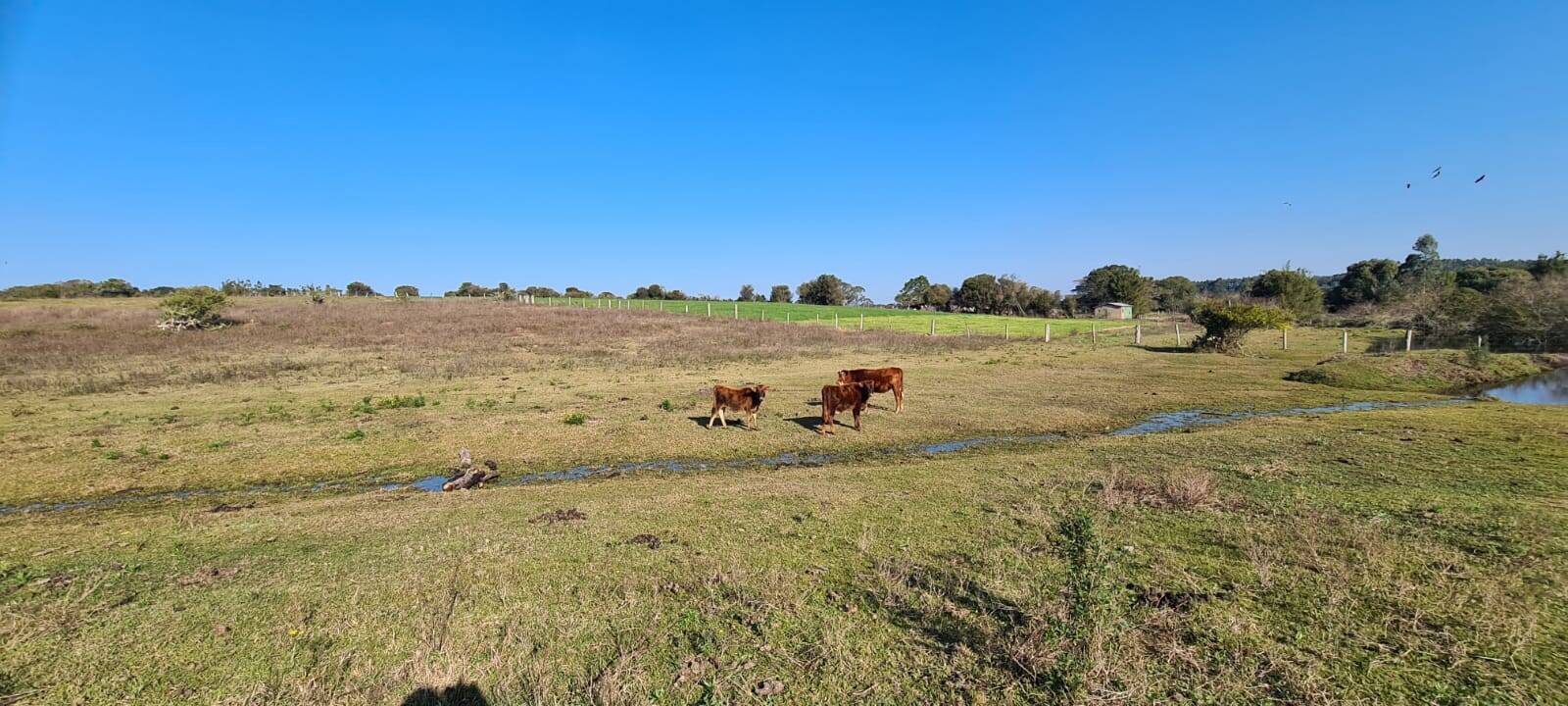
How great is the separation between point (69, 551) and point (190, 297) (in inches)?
1678

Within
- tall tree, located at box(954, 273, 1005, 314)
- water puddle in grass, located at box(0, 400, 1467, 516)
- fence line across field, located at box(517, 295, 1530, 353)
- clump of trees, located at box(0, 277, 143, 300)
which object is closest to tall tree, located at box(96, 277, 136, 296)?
clump of trees, located at box(0, 277, 143, 300)

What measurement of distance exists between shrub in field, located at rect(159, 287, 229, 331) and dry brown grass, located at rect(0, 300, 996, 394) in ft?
4.13

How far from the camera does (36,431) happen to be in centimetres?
1301

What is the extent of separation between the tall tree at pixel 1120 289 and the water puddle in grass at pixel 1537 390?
241 feet

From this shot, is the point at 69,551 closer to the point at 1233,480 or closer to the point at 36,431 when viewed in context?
the point at 36,431

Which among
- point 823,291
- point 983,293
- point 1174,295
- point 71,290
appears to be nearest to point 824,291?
point 823,291

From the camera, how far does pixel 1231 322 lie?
32.0 m

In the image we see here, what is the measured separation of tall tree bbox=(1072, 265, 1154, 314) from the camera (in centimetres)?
9312

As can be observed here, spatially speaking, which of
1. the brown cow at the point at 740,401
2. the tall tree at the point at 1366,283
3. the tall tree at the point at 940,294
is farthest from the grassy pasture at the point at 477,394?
the tall tree at the point at 940,294

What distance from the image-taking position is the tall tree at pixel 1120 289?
93125 mm

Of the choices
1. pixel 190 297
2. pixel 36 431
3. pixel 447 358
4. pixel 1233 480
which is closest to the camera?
pixel 1233 480

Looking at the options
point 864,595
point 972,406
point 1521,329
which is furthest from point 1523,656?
point 1521,329

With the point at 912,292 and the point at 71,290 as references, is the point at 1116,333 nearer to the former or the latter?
the point at 912,292

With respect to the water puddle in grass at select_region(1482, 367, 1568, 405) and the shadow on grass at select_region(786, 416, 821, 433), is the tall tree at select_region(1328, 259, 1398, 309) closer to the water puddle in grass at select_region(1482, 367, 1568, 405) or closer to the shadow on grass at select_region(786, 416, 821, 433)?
the water puddle in grass at select_region(1482, 367, 1568, 405)
